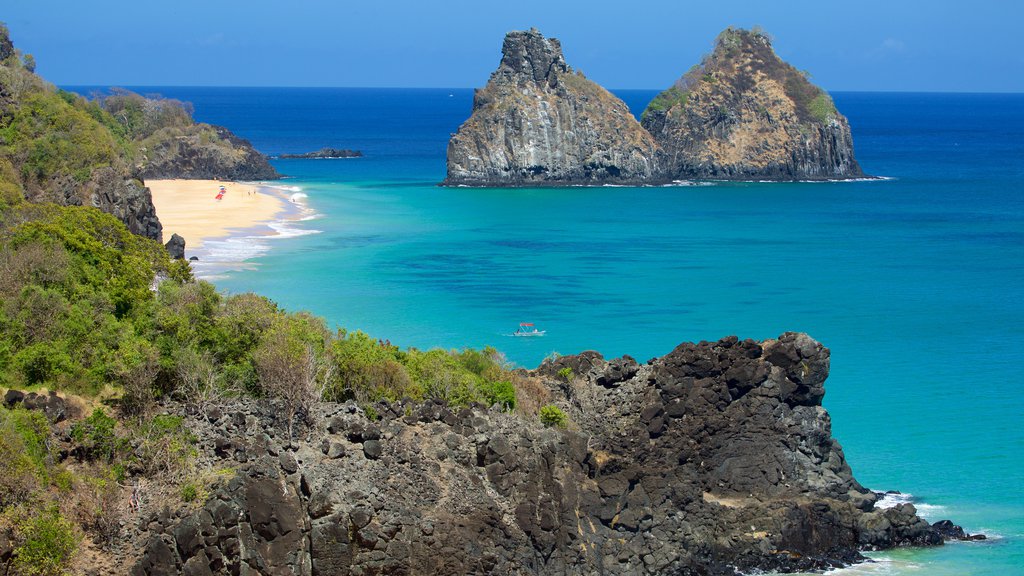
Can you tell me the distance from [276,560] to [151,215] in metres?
34.6

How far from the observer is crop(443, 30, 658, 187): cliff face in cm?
10175

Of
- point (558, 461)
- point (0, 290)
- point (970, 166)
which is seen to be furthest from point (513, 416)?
point (970, 166)

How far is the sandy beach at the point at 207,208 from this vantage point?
70375 millimetres

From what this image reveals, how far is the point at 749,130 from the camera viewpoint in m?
110

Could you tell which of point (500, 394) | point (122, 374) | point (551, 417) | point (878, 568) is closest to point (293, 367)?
point (122, 374)

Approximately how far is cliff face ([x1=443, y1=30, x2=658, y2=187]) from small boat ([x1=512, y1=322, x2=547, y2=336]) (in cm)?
5463

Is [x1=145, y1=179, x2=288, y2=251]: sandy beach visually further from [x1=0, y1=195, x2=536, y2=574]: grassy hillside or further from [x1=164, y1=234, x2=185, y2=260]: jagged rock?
[x1=0, y1=195, x2=536, y2=574]: grassy hillside

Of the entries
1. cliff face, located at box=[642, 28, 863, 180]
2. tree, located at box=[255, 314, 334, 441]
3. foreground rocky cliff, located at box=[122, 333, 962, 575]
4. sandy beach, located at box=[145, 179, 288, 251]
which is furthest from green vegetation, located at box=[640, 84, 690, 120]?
tree, located at box=[255, 314, 334, 441]

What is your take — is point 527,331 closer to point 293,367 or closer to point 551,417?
point 551,417

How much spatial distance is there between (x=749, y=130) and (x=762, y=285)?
52980mm

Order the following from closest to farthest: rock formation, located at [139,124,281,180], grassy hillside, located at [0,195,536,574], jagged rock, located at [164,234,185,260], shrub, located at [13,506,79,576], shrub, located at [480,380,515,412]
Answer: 1. shrub, located at [13,506,79,576]
2. grassy hillside, located at [0,195,536,574]
3. shrub, located at [480,380,515,412]
4. jagged rock, located at [164,234,185,260]
5. rock formation, located at [139,124,281,180]

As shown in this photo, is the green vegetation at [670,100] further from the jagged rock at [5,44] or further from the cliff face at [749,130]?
the jagged rock at [5,44]

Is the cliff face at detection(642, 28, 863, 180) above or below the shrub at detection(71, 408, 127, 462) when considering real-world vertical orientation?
above

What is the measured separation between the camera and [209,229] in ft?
235
